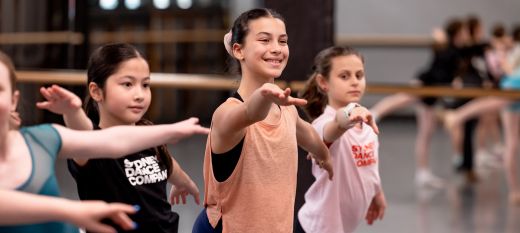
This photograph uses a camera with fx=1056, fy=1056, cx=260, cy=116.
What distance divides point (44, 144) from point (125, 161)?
0.76 meters

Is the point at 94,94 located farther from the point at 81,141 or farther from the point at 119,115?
the point at 81,141

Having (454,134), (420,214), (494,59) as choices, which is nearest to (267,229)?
(420,214)

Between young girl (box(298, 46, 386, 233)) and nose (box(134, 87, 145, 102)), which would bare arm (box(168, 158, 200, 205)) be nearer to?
nose (box(134, 87, 145, 102))

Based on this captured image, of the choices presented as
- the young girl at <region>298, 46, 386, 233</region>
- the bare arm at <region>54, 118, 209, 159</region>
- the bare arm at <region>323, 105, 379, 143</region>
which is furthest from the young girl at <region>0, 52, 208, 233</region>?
the young girl at <region>298, 46, 386, 233</region>

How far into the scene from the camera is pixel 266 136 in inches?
139

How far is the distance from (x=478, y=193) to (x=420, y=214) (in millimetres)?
1481

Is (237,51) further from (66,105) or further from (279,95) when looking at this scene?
(66,105)

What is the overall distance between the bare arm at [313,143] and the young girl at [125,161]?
49 cm

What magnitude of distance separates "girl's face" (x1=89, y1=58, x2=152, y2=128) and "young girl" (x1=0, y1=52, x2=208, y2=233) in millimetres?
697

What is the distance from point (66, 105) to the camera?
300cm

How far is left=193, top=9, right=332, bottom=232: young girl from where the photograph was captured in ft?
11.5

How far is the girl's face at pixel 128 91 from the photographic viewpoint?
11.5 feet

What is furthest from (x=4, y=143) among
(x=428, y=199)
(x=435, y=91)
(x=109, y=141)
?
(x=428, y=199)

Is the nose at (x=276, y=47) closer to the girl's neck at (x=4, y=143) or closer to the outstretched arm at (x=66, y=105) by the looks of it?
the outstretched arm at (x=66, y=105)
